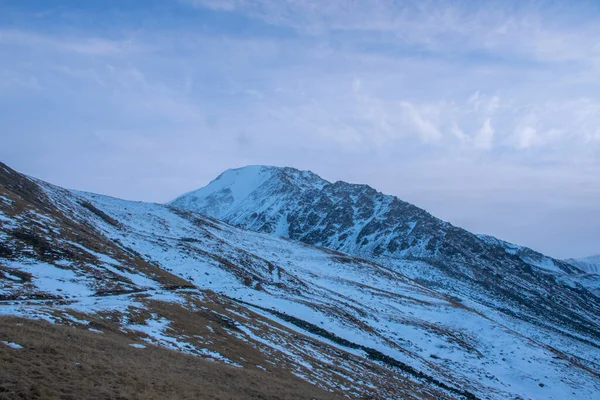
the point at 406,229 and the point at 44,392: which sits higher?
the point at 406,229

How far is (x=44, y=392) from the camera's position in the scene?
13805mm

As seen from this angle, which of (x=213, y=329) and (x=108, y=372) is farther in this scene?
(x=213, y=329)

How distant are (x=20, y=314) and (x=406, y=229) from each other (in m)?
188

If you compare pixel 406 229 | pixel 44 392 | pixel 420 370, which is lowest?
pixel 420 370

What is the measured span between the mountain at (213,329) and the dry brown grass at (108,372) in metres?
0.09

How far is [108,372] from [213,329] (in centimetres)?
1600

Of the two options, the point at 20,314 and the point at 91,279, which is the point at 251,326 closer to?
the point at 91,279

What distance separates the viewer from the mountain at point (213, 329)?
18.7 meters

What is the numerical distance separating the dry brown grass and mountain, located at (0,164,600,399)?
3.4 inches

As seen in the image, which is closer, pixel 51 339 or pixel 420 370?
pixel 51 339

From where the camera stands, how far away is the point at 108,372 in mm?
17250

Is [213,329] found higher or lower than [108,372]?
lower

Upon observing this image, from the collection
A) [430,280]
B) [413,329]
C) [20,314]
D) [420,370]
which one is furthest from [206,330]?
[430,280]

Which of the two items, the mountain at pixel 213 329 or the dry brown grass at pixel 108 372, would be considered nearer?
the dry brown grass at pixel 108 372
